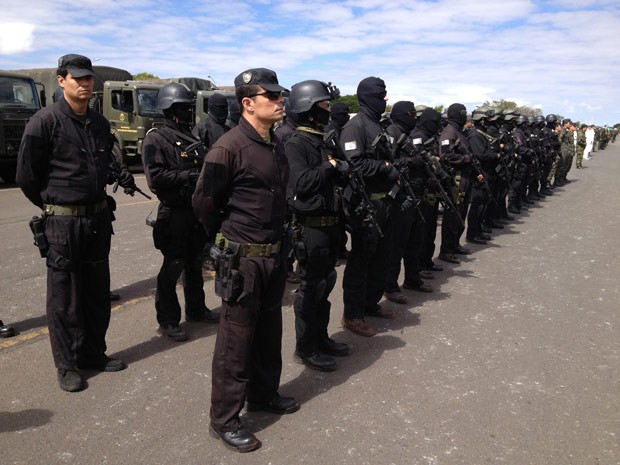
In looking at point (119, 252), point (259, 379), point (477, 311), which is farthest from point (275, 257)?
point (119, 252)

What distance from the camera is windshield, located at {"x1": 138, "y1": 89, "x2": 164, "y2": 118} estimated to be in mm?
15000

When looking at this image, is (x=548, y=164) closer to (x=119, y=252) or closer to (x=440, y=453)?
(x=119, y=252)

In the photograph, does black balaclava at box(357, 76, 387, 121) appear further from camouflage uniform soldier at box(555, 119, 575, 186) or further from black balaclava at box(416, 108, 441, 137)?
camouflage uniform soldier at box(555, 119, 575, 186)

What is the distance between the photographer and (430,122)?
616cm

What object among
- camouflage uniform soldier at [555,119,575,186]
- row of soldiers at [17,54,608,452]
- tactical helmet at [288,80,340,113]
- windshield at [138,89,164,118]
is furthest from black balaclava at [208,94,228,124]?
camouflage uniform soldier at [555,119,575,186]

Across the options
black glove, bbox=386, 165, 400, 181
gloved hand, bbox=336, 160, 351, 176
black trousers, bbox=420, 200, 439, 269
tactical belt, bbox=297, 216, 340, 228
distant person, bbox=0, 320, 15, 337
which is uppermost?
gloved hand, bbox=336, 160, 351, 176

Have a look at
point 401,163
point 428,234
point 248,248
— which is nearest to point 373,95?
point 401,163

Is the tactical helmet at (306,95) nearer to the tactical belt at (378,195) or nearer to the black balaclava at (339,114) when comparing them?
the tactical belt at (378,195)

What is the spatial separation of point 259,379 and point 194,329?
151 centimetres

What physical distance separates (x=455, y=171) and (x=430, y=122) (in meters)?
1.43

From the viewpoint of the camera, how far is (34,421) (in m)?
3.07

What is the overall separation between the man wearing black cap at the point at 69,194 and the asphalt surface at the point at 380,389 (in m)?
0.40

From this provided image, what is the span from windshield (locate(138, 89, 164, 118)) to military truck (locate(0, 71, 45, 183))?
2860 mm

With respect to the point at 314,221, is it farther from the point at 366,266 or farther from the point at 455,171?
the point at 455,171
